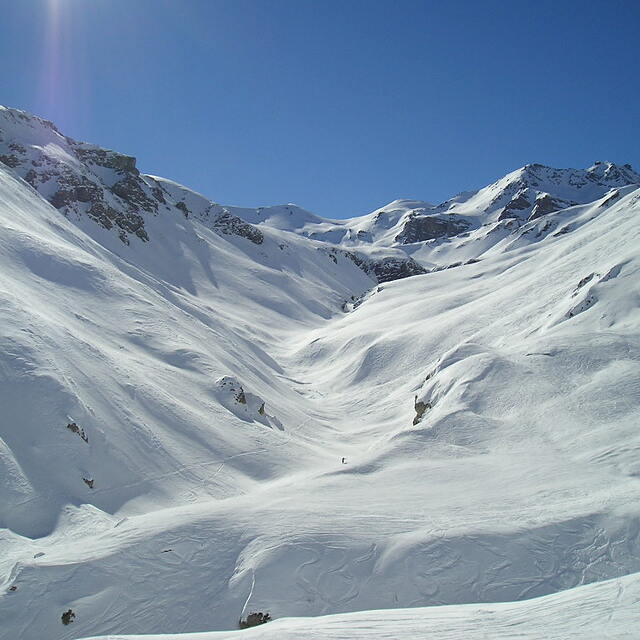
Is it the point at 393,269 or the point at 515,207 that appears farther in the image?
the point at 515,207

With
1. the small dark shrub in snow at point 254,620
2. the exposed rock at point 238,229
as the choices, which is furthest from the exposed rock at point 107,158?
the small dark shrub in snow at point 254,620

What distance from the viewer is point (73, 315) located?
21.1m

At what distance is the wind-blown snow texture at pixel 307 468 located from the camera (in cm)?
902

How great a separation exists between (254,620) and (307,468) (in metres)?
9.28

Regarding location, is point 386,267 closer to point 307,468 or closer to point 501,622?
point 307,468

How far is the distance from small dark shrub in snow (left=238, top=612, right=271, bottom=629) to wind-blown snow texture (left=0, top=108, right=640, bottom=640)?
0.38 feet

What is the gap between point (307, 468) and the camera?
1800 centimetres

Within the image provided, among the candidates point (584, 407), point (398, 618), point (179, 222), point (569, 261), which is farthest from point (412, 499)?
point (179, 222)

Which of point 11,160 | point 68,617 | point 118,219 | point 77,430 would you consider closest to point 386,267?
point 118,219

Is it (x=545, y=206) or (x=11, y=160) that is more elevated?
(x=545, y=206)

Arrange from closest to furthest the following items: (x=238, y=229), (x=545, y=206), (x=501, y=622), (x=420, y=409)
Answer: (x=501, y=622), (x=420, y=409), (x=238, y=229), (x=545, y=206)

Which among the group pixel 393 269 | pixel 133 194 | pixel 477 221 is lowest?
pixel 133 194

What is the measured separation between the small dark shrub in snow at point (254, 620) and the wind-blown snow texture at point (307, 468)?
0.12 metres

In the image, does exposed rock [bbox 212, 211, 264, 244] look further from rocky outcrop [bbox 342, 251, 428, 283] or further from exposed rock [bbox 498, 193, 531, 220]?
exposed rock [bbox 498, 193, 531, 220]
